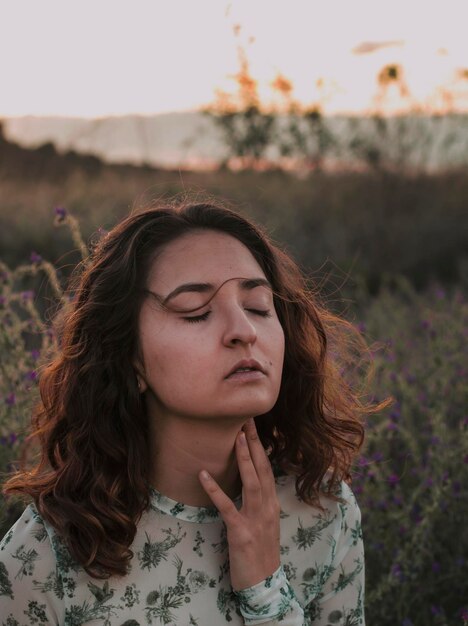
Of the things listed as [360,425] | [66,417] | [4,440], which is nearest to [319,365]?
[360,425]

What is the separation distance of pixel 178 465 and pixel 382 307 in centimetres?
370

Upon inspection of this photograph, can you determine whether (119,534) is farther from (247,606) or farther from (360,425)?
(360,425)

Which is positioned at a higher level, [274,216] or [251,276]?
[251,276]

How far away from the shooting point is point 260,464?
2051mm

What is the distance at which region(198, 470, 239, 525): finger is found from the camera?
1963 mm

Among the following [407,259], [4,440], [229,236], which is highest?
[229,236]

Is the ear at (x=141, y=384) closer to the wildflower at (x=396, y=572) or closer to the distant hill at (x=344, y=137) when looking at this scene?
the wildflower at (x=396, y=572)

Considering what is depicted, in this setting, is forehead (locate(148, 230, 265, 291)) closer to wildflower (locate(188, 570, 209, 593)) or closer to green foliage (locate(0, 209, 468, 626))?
wildflower (locate(188, 570, 209, 593))

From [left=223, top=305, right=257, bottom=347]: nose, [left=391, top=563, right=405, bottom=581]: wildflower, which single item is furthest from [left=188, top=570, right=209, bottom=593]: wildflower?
[left=391, top=563, right=405, bottom=581]: wildflower

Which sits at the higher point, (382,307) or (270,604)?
(270,604)

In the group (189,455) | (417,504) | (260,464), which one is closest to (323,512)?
(260,464)

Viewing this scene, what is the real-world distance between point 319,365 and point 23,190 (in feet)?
25.8

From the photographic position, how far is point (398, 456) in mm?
3398

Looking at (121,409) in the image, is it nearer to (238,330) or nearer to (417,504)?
(238,330)
